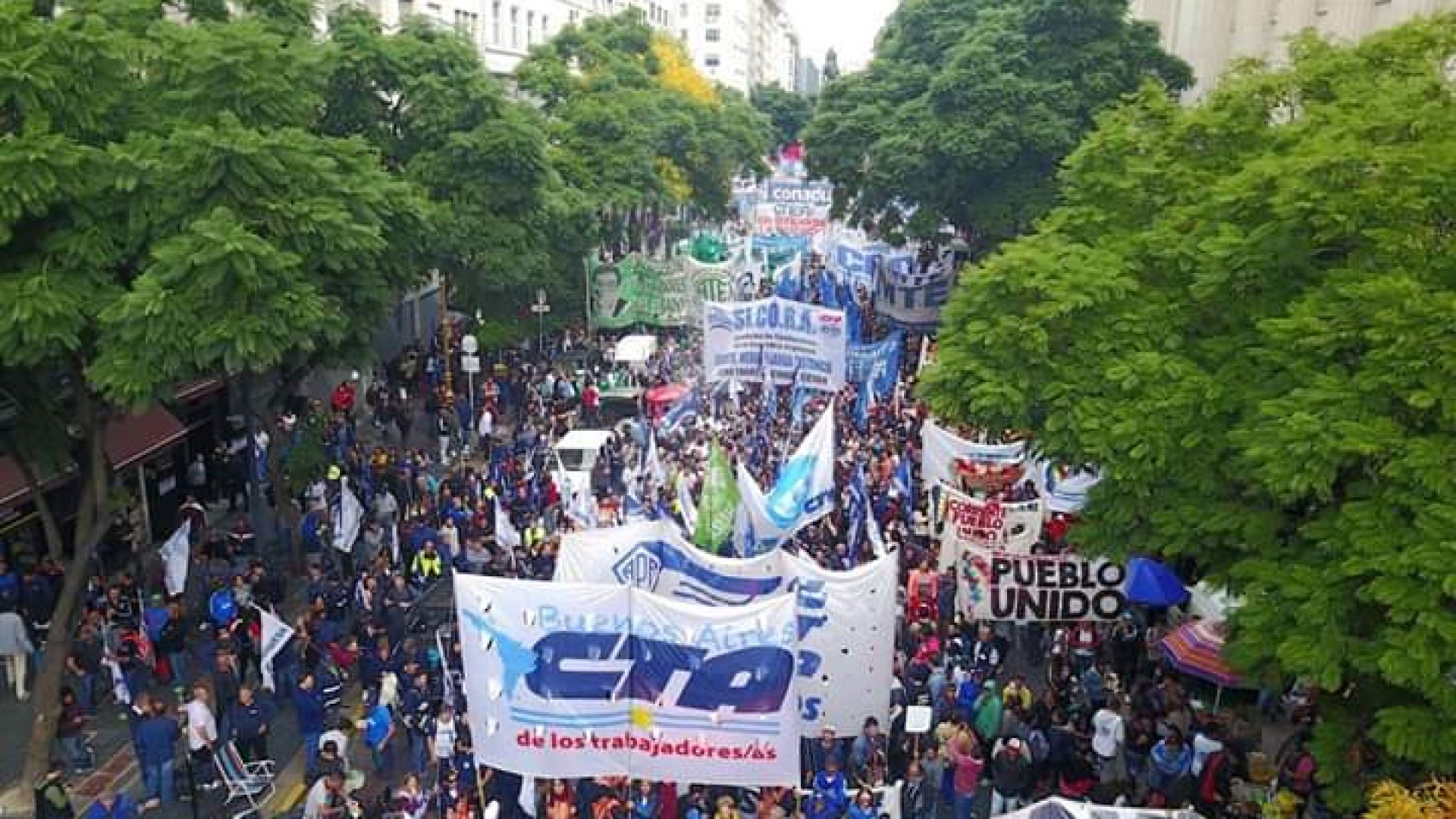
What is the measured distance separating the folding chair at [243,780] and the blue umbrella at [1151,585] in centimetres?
1099

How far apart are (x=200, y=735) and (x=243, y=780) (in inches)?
31.9

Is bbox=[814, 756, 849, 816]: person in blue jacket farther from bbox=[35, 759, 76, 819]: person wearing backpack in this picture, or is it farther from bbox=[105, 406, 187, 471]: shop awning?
bbox=[105, 406, 187, 471]: shop awning

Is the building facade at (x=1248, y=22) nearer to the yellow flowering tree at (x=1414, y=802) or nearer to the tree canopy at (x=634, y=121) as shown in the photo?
the tree canopy at (x=634, y=121)

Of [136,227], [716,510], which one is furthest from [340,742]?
[136,227]

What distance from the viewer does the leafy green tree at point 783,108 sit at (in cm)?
10275

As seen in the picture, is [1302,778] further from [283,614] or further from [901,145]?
[901,145]

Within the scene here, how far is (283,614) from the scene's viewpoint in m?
18.0

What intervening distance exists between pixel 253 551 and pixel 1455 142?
17.7m

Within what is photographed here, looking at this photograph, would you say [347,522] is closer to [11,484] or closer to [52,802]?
[11,484]

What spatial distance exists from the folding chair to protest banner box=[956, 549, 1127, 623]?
8.95 m

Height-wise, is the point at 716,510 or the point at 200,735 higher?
the point at 716,510

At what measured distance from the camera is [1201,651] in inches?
548

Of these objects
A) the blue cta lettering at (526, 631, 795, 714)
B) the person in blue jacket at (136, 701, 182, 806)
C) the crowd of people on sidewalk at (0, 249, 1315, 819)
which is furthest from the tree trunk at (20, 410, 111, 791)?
the blue cta lettering at (526, 631, 795, 714)

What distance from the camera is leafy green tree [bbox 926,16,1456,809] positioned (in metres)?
9.38
